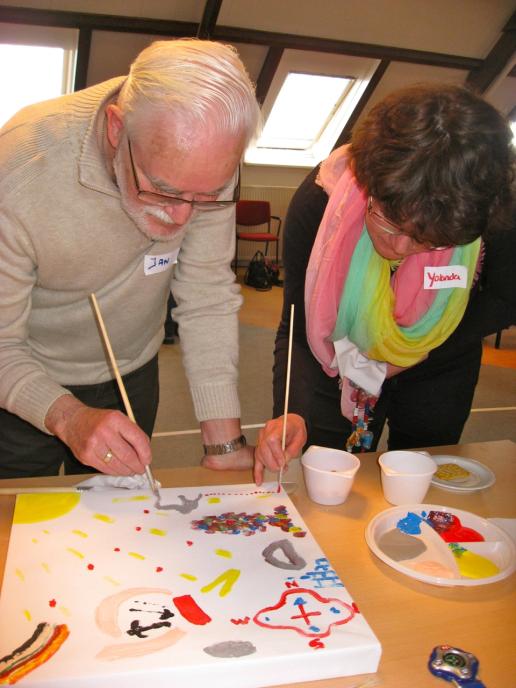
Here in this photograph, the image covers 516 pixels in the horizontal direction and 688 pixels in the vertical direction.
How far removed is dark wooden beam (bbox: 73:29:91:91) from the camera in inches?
186

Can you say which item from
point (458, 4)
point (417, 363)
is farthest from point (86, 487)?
point (458, 4)

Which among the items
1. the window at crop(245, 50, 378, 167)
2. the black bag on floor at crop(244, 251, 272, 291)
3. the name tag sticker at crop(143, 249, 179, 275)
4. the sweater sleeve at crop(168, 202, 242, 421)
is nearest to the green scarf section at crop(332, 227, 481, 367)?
the sweater sleeve at crop(168, 202, 242, 421)

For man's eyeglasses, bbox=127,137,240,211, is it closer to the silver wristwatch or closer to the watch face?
the silver wristwatch

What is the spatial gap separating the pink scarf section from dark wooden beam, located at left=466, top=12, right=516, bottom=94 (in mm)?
4978

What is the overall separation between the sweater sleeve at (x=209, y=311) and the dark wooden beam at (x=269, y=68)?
438 centimetres

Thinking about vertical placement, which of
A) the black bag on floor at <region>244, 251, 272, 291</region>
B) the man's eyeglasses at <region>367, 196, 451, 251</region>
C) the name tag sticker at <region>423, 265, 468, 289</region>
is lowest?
the black bag on floor at <region>244, 251, 272, 291</region>

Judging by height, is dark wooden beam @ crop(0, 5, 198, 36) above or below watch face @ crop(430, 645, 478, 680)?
above

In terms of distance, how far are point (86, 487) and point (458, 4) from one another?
18.5ft

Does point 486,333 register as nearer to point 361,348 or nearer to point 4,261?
point 361,348

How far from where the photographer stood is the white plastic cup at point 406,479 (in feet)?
3.54

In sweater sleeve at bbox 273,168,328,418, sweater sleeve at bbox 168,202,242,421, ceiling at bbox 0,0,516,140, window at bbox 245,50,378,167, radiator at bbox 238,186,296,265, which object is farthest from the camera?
radiator at bbox 238,186,296,265

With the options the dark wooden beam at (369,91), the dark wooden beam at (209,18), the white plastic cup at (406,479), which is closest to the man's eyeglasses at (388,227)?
the white plastic cup at (406,479)

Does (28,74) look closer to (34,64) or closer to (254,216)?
(34,64)

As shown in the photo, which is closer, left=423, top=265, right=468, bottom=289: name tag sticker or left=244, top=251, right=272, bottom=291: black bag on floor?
left=423, top=265, right=468, bottom=289: name tag sticker
